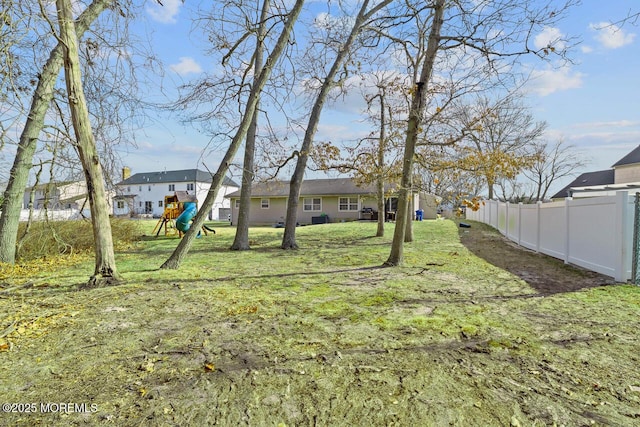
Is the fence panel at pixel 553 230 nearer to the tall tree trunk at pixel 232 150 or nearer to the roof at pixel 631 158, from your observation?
the tall tree trunk at pixel 232 150

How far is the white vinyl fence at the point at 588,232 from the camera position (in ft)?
18.3

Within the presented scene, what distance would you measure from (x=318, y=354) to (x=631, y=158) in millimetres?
33620

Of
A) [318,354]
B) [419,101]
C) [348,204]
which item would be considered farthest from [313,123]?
[348,204]

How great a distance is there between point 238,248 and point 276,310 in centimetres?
686

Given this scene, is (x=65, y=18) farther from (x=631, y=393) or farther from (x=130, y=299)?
(x=631, y=393)

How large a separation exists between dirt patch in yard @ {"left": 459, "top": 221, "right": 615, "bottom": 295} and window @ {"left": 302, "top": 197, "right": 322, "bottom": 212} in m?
16.9

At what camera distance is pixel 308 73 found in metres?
11.4

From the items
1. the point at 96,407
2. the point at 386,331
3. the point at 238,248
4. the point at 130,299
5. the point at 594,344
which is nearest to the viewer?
the point at 96,407

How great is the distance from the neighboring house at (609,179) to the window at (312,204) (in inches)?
628

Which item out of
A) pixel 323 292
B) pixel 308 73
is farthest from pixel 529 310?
pixel 308 73

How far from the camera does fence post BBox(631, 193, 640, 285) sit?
5.42m

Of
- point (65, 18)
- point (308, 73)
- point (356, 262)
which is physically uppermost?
point (308, 73)

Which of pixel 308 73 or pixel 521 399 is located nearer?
pixel 521 399

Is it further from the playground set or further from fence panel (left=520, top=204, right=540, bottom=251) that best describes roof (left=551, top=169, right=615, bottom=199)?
the playground set
